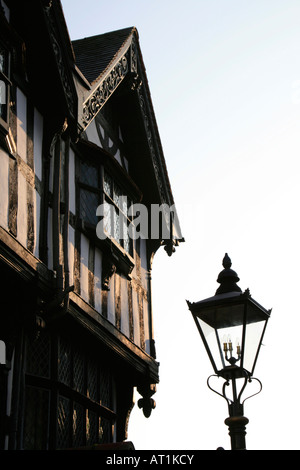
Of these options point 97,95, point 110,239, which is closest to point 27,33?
point 97,95

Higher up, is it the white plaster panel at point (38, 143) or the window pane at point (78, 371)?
the white plaster panel at point (38, 143)

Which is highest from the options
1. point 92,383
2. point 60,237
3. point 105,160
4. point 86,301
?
point 105,160

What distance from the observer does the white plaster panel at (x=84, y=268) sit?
1052 cm

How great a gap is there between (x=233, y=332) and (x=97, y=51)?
8.47m

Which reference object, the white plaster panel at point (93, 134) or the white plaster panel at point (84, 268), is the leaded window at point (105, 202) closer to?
the white plaster panel at point (84, 268)

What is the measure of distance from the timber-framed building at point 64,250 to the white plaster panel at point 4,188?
0.07 feet

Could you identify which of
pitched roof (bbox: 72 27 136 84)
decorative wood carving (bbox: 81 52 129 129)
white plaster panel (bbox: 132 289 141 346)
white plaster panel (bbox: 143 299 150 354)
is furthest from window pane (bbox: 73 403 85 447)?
pitched roof (bbox: 72 27 136 84)

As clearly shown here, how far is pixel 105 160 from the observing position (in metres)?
11.7

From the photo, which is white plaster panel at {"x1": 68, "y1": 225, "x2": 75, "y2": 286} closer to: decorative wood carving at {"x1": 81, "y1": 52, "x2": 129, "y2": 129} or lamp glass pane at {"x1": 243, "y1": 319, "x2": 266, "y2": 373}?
decorative wood carving at {"x1": 81, "y1": 52, "x2": 129, "y2": 129}

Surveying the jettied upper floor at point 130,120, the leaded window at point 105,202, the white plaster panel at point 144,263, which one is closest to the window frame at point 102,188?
the leaded window at point 105,202

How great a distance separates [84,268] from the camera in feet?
35.2

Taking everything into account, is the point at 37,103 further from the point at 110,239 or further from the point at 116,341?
the point at 116,341

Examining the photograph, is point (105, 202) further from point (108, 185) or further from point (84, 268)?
point (84, 268)
